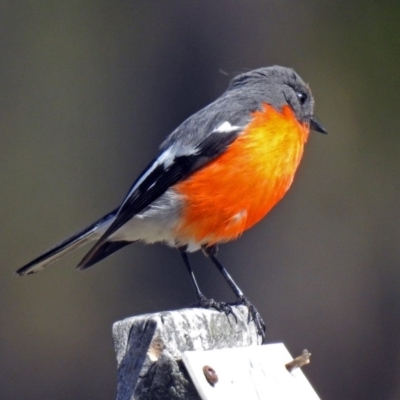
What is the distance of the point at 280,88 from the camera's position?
17.5 ft

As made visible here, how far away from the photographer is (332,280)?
10.1 metres

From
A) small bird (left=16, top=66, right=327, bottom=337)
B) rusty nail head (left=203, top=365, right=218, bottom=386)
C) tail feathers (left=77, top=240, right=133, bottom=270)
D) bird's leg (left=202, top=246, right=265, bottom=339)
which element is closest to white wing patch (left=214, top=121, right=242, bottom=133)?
small bird (left=16, top=66, right=327, bottom=337)

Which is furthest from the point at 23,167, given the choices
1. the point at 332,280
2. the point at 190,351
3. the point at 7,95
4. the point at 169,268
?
the point at 190,351

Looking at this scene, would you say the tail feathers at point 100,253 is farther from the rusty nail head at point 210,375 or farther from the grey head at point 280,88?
the rusty nail head at point 210,375

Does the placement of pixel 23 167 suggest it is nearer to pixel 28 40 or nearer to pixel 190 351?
pixel 28 40

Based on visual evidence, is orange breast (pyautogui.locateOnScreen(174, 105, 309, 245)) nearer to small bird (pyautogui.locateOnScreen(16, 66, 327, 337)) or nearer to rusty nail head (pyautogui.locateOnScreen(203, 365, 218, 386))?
small bird (pyautogui.locateOnScreen(16, 66, 327, 337))

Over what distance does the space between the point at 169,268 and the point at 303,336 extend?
4.93 feet

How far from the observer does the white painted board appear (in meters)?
2.89

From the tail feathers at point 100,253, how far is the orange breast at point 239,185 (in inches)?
13.5

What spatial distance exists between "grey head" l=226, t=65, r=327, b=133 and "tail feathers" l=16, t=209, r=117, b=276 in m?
1.03

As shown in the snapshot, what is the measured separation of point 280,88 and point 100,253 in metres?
1.33

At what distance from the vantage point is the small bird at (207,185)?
4.64 m

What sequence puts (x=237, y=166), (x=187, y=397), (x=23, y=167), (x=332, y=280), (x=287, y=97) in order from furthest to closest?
(x=23, y=167), (x=332, y=280), (x=287, y=97), (x=237, y=166), (x=187, y=397)

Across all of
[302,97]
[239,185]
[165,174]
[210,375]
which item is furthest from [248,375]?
[302,97]
